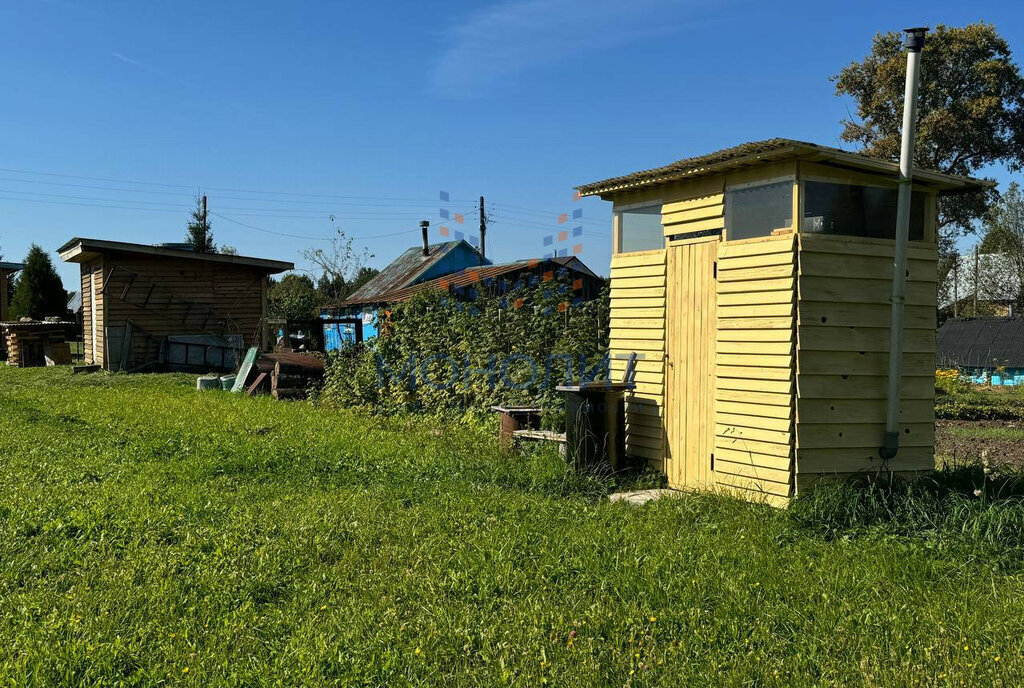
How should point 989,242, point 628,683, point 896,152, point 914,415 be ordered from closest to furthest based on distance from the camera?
point 628,683 → point 914,415 → point 896,152 → point 989,242

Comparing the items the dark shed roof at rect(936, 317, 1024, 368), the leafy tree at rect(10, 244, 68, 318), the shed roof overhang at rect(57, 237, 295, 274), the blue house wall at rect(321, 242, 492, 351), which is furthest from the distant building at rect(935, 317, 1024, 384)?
the leafy tree at rect(10, 244, 68, 318)

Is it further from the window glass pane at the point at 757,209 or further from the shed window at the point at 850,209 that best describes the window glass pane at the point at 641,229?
the shed window at the point at 850,209

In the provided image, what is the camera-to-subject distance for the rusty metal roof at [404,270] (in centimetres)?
3122

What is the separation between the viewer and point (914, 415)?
7.11m

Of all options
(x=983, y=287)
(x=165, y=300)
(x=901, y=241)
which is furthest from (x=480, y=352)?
(x=983, y=287)

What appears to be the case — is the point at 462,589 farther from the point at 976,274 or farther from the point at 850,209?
the point at 976,274

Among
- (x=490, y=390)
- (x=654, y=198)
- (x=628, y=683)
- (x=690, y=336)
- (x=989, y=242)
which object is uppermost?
(x=989, y=242)

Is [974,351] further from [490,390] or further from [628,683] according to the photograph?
[628,683]

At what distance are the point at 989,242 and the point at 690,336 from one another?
147 feet

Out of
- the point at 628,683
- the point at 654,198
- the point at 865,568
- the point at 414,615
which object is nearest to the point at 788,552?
the point at 865,568

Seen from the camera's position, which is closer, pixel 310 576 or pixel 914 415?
pixel 310 576

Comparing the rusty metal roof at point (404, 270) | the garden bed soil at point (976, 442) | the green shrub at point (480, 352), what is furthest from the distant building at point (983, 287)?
the green shrub at point (480, 352)

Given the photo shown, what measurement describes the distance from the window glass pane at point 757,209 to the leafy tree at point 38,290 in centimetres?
3583

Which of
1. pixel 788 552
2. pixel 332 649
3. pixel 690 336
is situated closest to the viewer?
pixel 332 649
